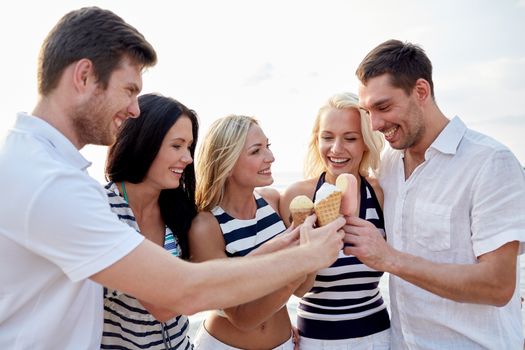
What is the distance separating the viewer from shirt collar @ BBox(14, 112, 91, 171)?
2133mm

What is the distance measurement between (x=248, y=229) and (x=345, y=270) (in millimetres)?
803

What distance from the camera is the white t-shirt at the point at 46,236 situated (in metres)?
1.89

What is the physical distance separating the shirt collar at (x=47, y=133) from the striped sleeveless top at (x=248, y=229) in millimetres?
1499

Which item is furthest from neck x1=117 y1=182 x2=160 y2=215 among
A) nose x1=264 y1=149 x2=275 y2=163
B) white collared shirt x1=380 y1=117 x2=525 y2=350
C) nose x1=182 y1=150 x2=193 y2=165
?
white collared shirt x1=380 y1=117 x2=525 y2=350

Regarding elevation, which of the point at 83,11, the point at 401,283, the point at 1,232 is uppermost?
the point at 83,11

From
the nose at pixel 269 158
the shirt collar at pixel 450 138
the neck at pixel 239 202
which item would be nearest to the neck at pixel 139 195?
the neck at pixel 239 202

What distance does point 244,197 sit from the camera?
382 centimetres

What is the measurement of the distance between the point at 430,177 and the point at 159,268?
2.13 metres

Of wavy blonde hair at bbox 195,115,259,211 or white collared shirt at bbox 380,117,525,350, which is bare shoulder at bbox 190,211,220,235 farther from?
white collared shirt at bbox 380,117,525,350

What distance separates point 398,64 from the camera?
357cm

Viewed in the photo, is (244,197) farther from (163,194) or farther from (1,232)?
(1,232)

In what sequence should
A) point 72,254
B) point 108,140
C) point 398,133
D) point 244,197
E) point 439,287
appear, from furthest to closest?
1. point 244,197
2. point 398,133
3. point 439,287
4. point 108,140
5. point 72,254

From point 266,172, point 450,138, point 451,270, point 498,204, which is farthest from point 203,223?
point 498,204

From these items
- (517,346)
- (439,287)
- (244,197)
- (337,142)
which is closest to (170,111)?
(244,197)
